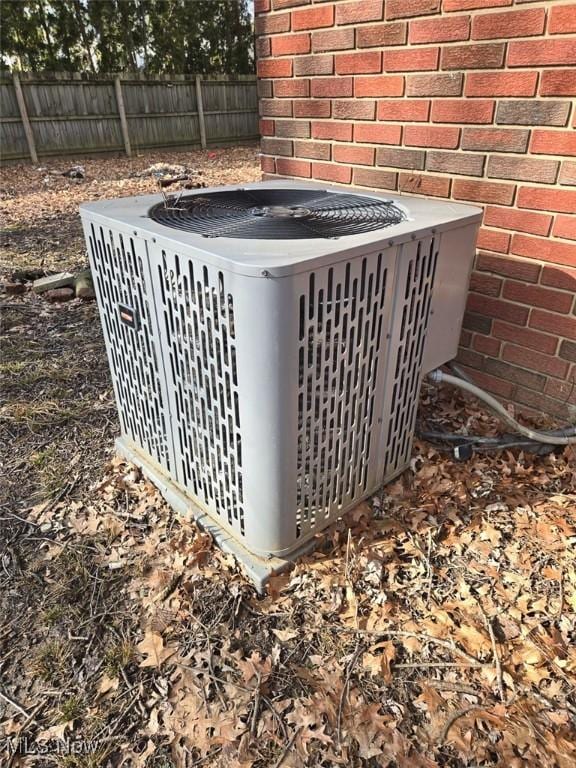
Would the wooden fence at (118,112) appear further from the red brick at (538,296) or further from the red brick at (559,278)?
the red brick at (559,278)

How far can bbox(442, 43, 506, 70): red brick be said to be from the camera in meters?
2.10

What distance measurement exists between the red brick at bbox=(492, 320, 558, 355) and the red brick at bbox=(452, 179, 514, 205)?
564 millimetres

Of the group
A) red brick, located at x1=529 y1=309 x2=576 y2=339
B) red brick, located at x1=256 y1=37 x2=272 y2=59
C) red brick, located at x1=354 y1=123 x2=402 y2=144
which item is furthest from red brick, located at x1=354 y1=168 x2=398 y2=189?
red brick, located at x1=529 y1=309 x2=576 y2=339

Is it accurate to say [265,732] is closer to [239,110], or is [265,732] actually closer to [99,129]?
[99,129]

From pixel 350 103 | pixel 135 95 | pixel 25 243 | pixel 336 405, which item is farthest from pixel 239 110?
pixel 336 405

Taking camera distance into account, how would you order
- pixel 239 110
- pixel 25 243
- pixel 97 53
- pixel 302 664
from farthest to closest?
pixel 97 53
pixel 239 110
pixel 25 243
pixel 302 664

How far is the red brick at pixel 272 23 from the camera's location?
2748 mm

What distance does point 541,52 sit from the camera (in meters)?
1.98

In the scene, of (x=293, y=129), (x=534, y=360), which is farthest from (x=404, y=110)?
(x=534, y=360)

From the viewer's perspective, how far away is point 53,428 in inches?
109

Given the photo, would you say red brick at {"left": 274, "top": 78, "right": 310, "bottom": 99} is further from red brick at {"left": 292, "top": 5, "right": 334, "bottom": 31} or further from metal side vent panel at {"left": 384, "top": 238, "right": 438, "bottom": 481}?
metal side vent panel at {"left": 384, "top": 238, "right": 438, "bottom": 481}

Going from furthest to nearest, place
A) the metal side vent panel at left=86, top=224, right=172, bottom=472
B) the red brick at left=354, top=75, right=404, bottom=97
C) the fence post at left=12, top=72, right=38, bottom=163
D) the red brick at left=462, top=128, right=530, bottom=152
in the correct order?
the fence post at left=12, top=72, right=38, bottom=163, the red brick at left=354, top=75, right=404, bottom=97, the red brick at left=462, top=128, right=530, bottom=152, the metal side vent panel at left=86, top=224, right=172, bottom=472

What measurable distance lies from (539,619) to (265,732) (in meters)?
0.95

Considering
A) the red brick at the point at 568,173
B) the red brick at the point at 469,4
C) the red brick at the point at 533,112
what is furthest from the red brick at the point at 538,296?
the red brick at the point at 469,4
